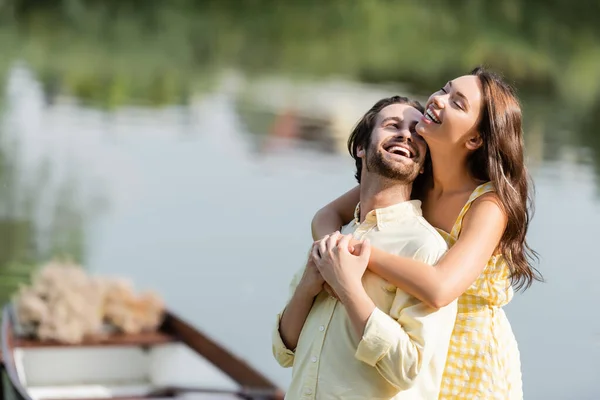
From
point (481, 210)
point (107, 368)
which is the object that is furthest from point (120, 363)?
point (481, 210)

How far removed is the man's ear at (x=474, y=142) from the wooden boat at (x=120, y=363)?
348 centimetres

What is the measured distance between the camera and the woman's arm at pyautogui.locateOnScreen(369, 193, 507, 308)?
1863 millimetres

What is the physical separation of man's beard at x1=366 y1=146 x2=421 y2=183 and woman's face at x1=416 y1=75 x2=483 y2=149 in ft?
0.19

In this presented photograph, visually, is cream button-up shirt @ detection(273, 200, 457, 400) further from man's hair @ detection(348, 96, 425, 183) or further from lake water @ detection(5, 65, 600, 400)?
lake water @ detection(5, 65, 600, 400)

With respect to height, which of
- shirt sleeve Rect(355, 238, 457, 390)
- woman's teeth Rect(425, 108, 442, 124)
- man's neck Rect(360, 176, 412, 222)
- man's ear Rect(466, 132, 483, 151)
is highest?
woman's teeth Rect(425, 108, 442, 124)

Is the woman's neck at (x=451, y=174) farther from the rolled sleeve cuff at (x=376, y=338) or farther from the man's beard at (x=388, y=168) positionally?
the rolled sleeve cuff at (x=376, y=338)

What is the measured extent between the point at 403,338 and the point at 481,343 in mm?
219

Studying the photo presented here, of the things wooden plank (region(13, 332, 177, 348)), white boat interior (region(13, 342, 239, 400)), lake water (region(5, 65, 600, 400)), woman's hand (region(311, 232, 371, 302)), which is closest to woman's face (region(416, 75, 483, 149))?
woman's hand (region(311, 232, 371, 302))

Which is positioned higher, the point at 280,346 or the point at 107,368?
the point at 280,346

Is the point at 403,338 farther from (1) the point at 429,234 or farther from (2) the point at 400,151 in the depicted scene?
(2) the point at 400,151

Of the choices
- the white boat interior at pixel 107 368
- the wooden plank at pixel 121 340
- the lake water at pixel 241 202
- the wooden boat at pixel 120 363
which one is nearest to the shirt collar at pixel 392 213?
the wooden boat at pixel 120 363

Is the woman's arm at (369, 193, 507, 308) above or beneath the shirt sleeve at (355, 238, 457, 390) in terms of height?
above

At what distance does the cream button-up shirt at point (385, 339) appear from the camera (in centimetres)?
185

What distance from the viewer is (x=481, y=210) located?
1.97 metres
